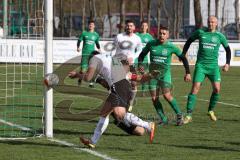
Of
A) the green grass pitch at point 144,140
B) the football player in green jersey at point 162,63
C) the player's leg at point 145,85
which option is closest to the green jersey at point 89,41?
the player's leg at point 145,85

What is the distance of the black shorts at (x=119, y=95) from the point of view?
1277 centimetres

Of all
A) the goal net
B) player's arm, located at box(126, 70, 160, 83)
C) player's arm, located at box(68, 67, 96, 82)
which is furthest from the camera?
the goal net

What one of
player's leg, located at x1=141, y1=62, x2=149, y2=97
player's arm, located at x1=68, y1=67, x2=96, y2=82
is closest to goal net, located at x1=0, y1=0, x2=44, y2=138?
player's arm, located at x1=68, y1=67, x2=96, y2=82

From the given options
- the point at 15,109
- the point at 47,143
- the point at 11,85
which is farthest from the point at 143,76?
the point at 11,85

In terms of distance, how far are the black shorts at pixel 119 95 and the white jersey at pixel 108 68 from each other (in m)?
0.09

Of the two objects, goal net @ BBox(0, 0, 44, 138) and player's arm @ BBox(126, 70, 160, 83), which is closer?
player's arm @ BBox(126, 70, 160, 83)

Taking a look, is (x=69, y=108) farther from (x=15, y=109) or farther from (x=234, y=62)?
(x=234, y=62)

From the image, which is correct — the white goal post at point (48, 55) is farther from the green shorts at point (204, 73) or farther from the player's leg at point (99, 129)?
the green shorts at point (204, 73)

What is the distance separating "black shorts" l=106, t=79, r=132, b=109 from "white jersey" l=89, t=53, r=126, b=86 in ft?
0.31

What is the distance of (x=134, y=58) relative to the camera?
1883 cm

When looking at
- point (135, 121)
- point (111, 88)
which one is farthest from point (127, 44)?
point (111, 88)

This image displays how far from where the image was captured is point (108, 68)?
1274 centimetres

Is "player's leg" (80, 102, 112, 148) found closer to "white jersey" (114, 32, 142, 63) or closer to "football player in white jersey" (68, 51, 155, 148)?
"football player in white jersey" (68, 51, 155, 148)

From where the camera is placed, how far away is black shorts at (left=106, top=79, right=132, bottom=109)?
12766mm
